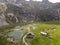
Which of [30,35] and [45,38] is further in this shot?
[30,35]

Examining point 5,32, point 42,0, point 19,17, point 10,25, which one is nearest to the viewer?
point 5,32

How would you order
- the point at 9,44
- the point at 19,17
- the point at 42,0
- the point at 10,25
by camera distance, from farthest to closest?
the point at 42,0 < the point at 19,17 < the point at 10,25 < the point at 9,44

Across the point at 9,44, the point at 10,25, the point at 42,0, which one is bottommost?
the point at 9,44

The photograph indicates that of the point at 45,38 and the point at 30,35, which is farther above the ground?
the point at 30,35

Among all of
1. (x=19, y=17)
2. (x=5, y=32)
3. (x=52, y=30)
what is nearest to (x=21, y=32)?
(x=5, y=32)

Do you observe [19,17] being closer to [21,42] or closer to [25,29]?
[25,29]

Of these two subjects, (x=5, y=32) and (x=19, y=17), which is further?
(x=19, y=17)

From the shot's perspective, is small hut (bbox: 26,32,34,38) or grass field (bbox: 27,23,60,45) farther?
small hut (bbox: 26,32,34,38)

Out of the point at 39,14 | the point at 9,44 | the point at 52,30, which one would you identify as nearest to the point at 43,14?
the point at 39,14

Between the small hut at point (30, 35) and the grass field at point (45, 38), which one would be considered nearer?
the grass field at point (45, 38)

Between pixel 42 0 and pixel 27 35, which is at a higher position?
pixel 42 0

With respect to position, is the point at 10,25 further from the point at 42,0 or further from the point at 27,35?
the point at 42,0
